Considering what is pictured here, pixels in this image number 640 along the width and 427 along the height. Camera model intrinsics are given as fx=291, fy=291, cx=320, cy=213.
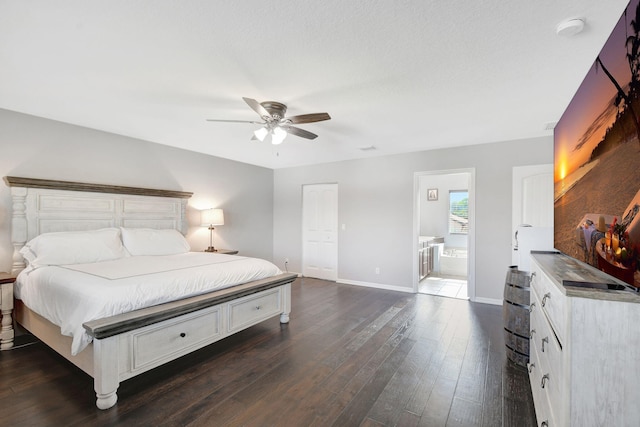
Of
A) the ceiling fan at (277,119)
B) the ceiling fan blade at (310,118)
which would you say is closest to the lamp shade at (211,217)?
the ceiling fan at (277,119)

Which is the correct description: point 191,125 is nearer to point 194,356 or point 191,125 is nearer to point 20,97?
point 20,97

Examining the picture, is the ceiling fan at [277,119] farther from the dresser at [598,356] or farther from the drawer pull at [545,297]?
the dresser at [598,356]

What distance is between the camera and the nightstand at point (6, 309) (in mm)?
2723

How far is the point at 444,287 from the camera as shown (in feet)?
17.0

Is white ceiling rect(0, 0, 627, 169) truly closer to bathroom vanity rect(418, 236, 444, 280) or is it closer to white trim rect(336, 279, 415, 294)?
bathroom vanity rect(418, 236, 444, 280)

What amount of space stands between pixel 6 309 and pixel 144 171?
7.06 ft

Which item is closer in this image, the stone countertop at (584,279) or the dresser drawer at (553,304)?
the stone countertop at (584,279)

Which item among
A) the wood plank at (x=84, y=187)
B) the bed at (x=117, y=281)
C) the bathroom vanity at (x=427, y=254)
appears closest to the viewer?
the bed at (x=117, y=281)

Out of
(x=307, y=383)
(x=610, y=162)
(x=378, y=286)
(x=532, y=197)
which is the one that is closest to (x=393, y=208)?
(x=378, y=286)

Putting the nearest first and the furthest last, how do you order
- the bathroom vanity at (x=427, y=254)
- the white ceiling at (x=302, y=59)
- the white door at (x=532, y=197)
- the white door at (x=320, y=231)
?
1. the white ceiling at (x=302, y=59)
2. the white door at (x=532, y=197)
3. the bathroom vanity at (x=427, y=254)
4. the white door at (x=320, y=231)

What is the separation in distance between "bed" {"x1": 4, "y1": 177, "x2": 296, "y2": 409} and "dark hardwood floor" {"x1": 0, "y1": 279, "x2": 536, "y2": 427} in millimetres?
192

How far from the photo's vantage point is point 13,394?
2.06 m

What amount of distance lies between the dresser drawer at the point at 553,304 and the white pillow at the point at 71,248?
12.8 feet

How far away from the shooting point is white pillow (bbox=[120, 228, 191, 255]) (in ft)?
11.8
